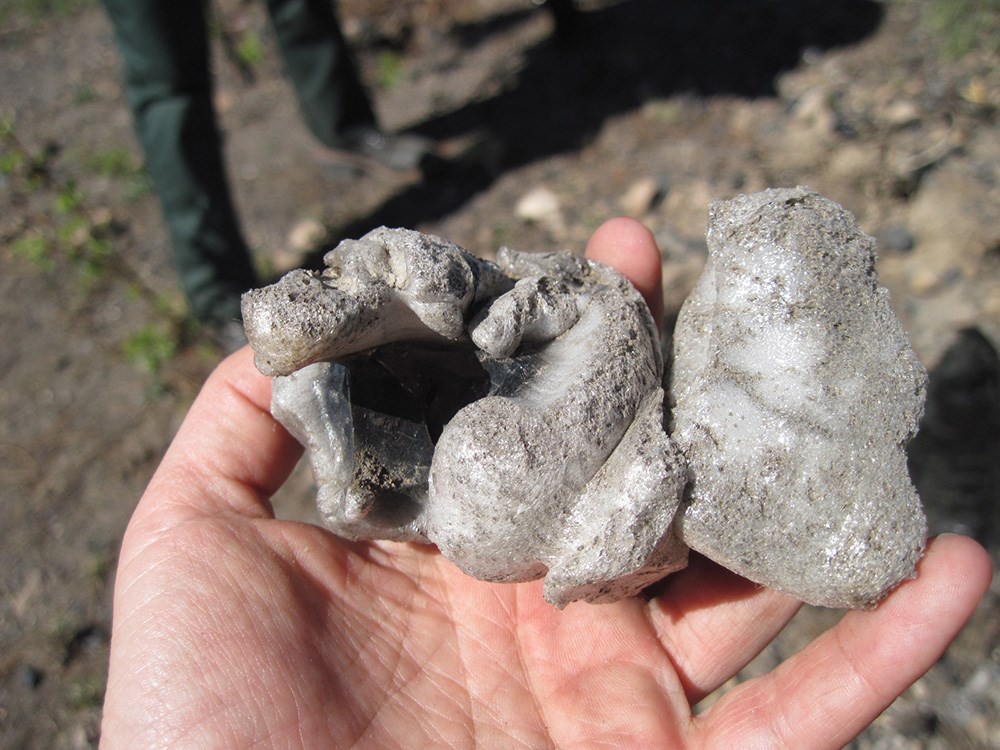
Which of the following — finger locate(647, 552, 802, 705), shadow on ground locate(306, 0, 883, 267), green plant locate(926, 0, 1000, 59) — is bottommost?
finger locate(647, 552, 802, 705)

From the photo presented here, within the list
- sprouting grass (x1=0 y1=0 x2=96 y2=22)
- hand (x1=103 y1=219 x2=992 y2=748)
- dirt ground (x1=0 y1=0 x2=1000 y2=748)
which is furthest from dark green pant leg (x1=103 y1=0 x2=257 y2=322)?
sprouting grass (x1=0 y1=0 x2=96 y2=22)

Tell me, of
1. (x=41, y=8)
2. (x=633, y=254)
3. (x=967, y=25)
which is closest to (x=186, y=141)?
(x=633, y=254)

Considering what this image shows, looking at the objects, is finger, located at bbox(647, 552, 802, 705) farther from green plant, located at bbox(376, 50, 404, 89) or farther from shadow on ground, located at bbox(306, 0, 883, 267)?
green plant, located at bbox(376, 50, 404, 89)

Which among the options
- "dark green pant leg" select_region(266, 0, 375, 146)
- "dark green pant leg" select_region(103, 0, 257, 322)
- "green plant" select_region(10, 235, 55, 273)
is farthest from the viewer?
"green plant" select_region(10, 235, 55, 273)

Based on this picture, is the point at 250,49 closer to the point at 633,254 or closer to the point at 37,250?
the point at 37,250

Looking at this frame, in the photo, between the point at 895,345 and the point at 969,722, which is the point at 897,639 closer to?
the point at 895,345

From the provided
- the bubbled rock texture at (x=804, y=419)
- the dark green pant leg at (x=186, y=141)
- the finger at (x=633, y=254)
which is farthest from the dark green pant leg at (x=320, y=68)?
the bubbled rock texture at (x=804, y=419)

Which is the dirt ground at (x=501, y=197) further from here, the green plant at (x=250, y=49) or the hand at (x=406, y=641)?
the hand at (x=406, y=641)
